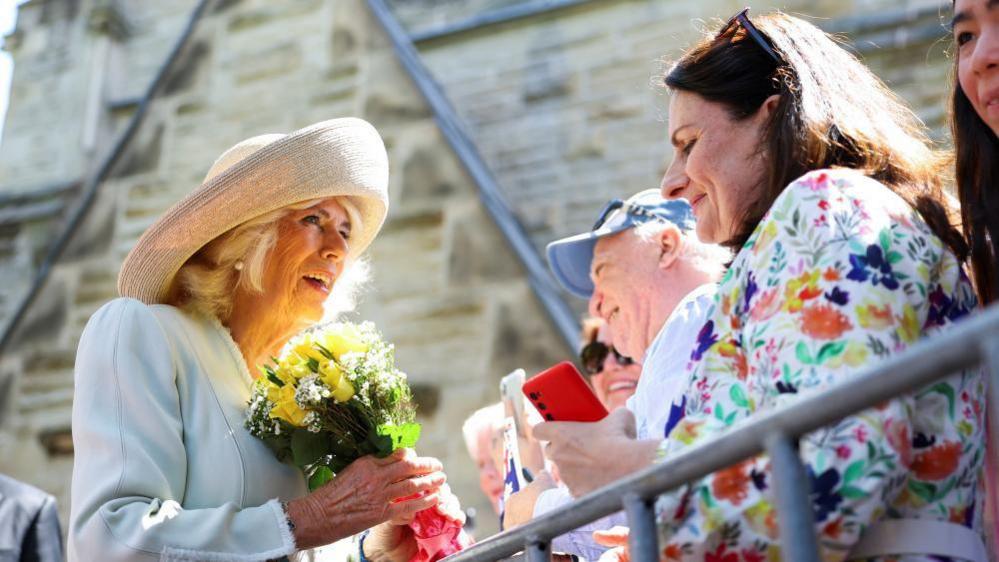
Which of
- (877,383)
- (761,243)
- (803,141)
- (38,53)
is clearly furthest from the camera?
(38,53)

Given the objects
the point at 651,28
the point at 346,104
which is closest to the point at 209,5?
the point at 346,104

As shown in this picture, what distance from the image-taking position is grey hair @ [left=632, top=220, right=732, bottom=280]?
3.59 m

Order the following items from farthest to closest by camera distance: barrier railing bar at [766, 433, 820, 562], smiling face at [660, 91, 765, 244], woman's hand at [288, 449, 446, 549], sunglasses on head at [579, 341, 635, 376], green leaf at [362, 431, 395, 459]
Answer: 1. sunglasses on head at [579, 341, 635, 376]
2. green leaf at [362, 431, 395, 459]
3. woman's hand at [288, 449, 446, 549]
4. smiling face at [660, 91, 765, 244]
5. barrier railing bar at [766, 433, 820, 562]

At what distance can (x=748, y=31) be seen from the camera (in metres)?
2.55

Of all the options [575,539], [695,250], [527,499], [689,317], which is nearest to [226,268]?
[527,499]

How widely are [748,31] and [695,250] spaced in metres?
1.13

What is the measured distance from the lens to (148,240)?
10.5 feet

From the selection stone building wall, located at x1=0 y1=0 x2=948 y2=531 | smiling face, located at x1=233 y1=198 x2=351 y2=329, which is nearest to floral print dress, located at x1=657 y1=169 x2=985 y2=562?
smiling face, located at x1=233 y1=198 x2=351 y2=329

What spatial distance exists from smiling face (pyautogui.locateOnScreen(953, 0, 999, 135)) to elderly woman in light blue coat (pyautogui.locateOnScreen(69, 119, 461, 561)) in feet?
4.64

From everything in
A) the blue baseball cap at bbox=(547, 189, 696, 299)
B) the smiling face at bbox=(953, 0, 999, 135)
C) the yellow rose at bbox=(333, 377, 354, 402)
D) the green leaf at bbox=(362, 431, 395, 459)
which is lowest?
the green leaf at bbox=(362, 431, 395, 459)

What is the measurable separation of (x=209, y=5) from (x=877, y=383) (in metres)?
7.23

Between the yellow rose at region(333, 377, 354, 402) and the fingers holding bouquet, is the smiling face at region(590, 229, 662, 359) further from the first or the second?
the yellow rose at region(333, 377, 354, 402)

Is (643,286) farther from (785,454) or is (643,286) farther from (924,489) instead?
(785,454)

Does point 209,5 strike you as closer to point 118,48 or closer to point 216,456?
point 118,48
